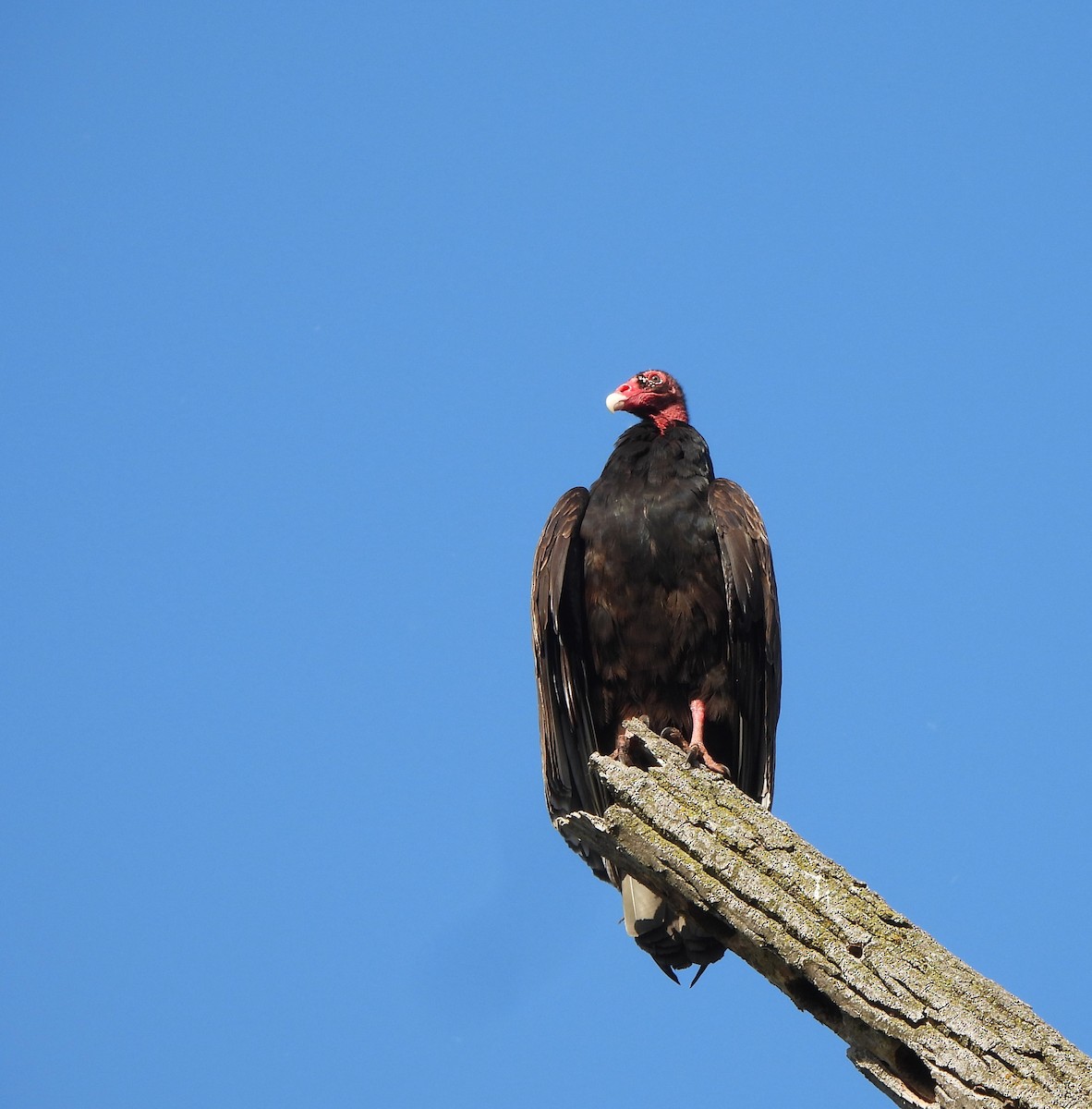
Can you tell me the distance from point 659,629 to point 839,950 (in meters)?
2.59

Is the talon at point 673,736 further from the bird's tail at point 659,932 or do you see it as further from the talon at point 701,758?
the bird's tail at point 659,932

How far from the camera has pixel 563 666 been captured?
5.77 metres

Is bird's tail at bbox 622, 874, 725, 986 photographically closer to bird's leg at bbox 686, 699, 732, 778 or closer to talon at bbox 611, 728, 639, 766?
talon at bbox 611, 728, 639, 766

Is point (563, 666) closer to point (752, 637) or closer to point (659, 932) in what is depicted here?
point (752, 637)

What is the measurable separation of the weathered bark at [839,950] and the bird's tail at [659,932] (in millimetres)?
920

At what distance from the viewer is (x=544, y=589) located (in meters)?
5.72

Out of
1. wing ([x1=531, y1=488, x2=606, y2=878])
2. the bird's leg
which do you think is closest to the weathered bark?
the bird's leg

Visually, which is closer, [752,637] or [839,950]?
[839,950]

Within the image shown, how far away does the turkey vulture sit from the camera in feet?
18.6

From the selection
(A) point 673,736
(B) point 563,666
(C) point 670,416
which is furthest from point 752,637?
(C) point 670,416

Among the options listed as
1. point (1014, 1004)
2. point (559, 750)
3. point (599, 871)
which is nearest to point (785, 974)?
point (1014, 1004)

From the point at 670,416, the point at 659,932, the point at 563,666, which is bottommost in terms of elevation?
the point at 659,932

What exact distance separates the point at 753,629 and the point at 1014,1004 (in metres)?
2.79

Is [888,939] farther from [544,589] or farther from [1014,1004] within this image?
[544,589]
